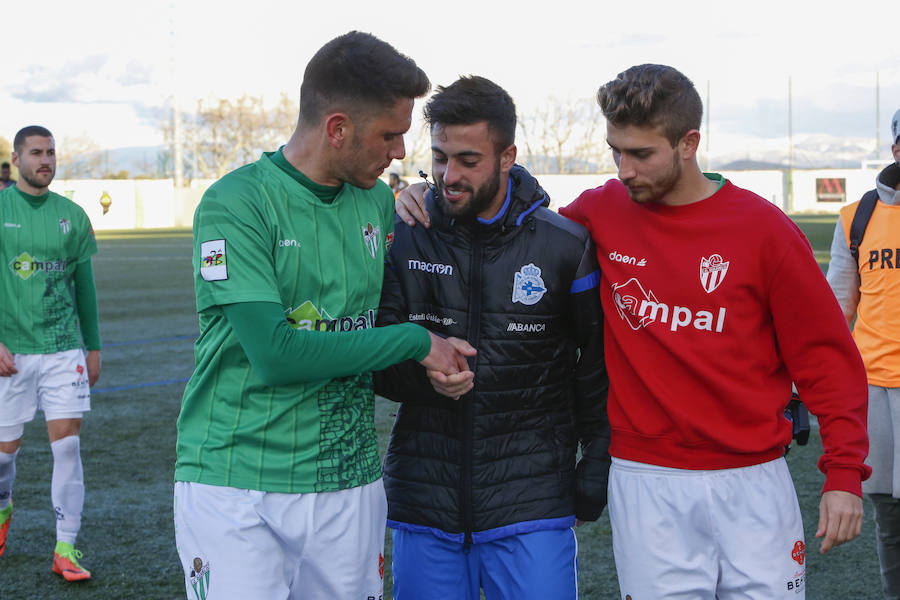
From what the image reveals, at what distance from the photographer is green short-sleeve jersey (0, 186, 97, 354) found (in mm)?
5688

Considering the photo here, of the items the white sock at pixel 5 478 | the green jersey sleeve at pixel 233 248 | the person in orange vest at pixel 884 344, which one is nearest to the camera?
the green jersey sleeve at pixel 233 248

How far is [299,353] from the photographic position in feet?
8.14

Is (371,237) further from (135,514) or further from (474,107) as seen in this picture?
(135,514)

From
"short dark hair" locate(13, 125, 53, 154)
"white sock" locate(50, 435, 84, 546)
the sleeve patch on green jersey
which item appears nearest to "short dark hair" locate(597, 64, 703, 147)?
the sleeve patch on green jersey

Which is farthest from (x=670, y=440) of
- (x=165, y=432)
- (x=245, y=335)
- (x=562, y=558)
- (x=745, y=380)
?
(x=165, y=432)

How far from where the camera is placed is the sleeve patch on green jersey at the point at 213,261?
252 cm

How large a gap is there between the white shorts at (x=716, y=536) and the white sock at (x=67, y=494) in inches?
141

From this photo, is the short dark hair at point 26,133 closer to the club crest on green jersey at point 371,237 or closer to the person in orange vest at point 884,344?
the club crest on green jersey at point 371,237

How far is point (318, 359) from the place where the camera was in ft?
8.22

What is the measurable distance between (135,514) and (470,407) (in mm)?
3892

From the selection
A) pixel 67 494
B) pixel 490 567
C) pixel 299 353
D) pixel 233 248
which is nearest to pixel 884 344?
pixel 490 567

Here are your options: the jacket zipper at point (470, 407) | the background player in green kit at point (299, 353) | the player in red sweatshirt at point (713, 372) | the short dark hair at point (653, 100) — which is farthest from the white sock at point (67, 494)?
the short dark hair at point (653, 100)

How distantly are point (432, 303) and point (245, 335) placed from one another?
797mm

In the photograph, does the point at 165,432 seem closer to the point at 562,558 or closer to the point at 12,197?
the point at 12,197
